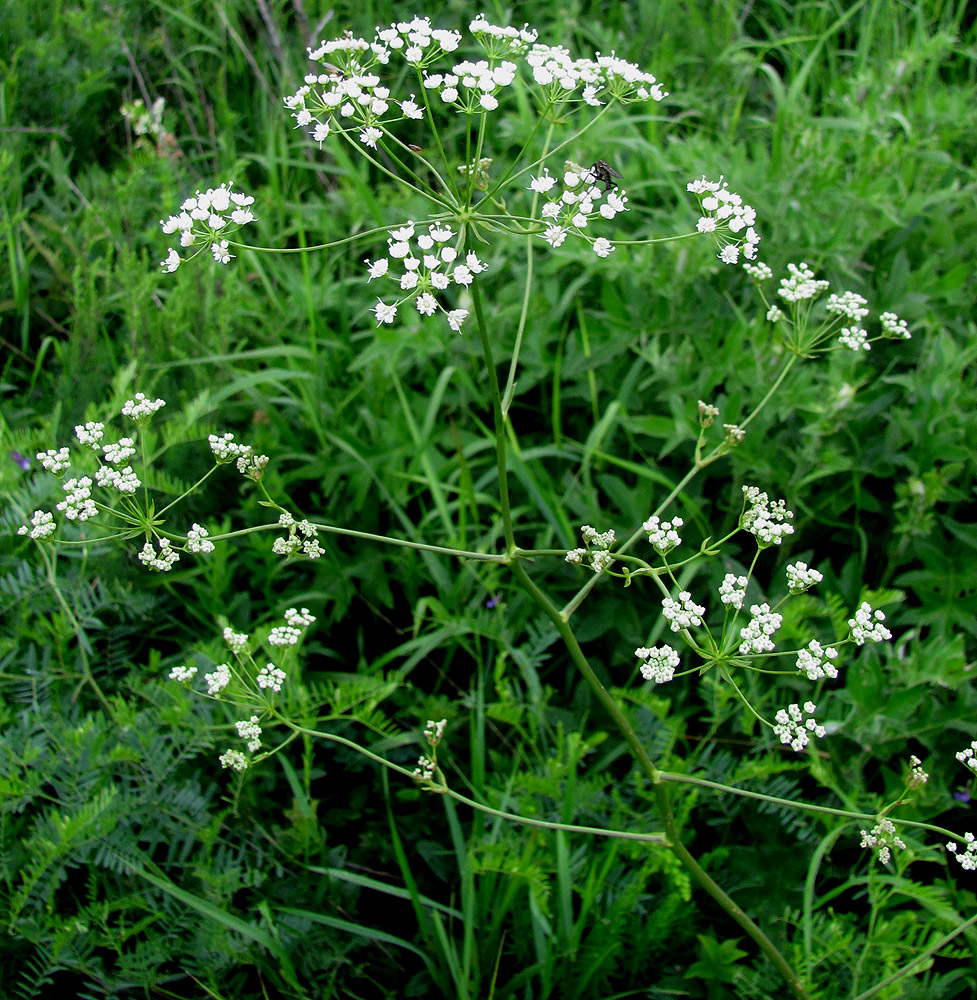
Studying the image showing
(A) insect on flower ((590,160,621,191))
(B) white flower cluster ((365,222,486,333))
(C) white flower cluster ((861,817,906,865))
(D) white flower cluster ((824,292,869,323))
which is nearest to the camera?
(B) white flower cluster ((365,222,486,333))

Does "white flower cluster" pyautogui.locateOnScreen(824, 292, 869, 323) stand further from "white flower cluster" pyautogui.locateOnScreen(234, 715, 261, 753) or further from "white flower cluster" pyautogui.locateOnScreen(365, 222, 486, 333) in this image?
"white flower cluster" pyautogui.locateOnScreen(234, 715, 261, 753)

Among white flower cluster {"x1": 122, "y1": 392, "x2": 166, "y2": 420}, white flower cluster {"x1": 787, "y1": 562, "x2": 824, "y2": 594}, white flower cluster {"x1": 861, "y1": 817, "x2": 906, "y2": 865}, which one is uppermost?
white flower cluster {"x1": 122, "y1": 392, "x2": 166, "y2": 420}

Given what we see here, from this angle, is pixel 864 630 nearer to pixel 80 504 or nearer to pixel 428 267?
pixel 428 267

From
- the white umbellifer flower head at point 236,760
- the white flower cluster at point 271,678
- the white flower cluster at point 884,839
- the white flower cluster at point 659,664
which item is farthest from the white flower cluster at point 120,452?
the white flower cluster at point 884,839

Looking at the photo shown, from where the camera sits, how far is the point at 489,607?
8.95 ft

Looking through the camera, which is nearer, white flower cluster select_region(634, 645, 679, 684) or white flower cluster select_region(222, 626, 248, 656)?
white flower cluster select_region(634, 645, 679, 684)

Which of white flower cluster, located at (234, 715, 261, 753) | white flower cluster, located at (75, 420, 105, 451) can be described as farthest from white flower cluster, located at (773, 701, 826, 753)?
white flower cluster, located at (75, 420, 105, 451)

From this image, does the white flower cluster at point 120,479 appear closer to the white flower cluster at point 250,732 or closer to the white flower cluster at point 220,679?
the white flower cluster at point 220,679

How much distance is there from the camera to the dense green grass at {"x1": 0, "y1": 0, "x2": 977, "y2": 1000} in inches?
84.2

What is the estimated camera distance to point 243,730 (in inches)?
62.2

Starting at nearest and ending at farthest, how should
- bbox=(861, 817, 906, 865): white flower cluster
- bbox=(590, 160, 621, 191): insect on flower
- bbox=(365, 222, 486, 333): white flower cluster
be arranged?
1. bbox=(365, 222, 486, 333): white flower cluster
2. bbox=(861, 817, 906, 865): white flower cluster
3. bbox=(590, 160, 621, 191): insect on flower

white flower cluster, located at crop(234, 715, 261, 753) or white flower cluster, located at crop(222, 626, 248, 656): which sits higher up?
white flower cluster, located at crop(222, 626, 248, 656)

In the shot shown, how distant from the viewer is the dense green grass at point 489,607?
2.14 metres

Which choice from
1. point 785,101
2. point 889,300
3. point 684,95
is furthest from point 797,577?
point 684,95
